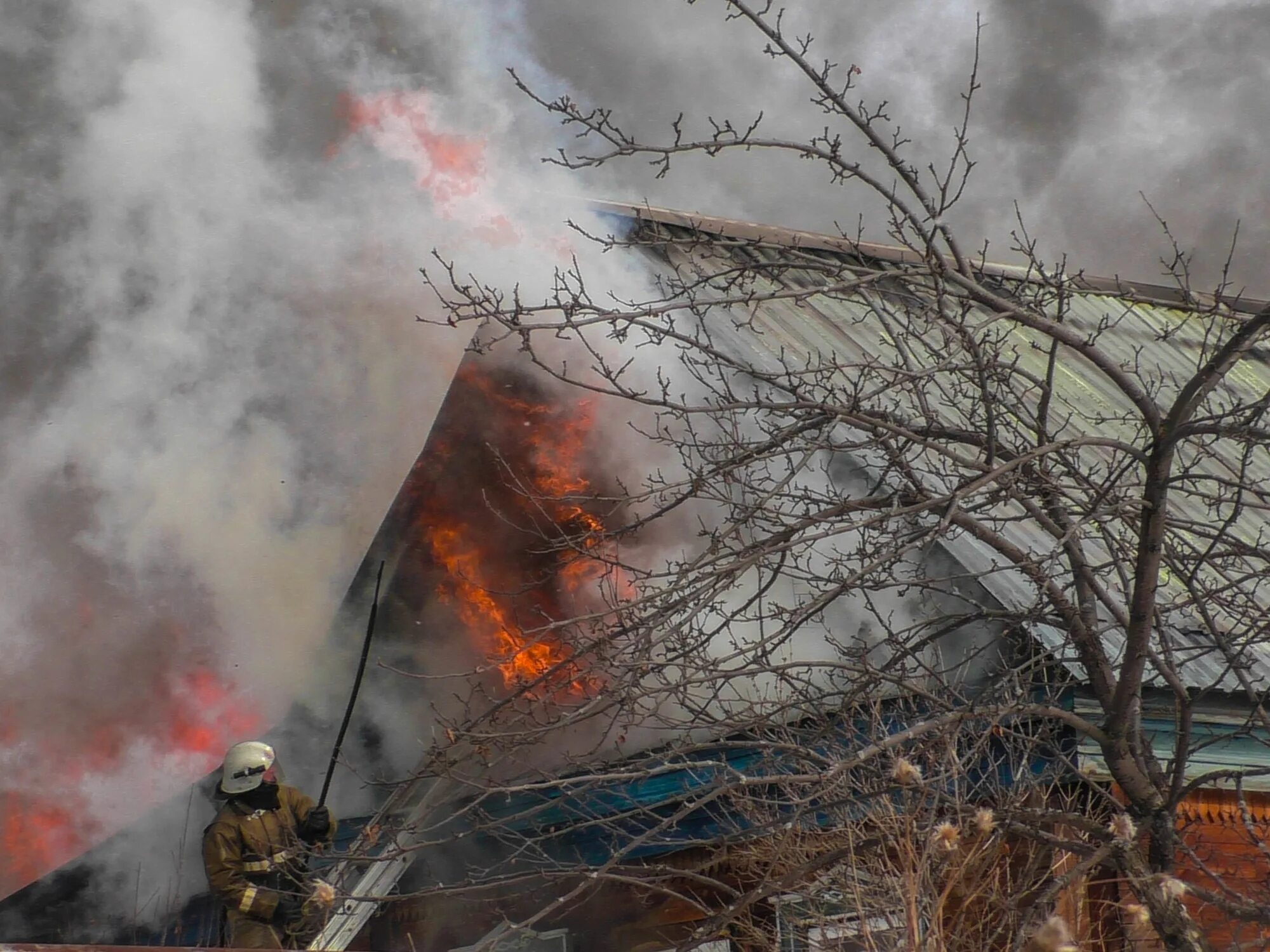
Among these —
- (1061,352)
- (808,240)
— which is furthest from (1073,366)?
(808,240)

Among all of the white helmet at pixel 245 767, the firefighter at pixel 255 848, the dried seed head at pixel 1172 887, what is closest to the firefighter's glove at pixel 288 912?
the firefighter at pixel 255 848

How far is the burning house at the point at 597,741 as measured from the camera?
5473 millimetres

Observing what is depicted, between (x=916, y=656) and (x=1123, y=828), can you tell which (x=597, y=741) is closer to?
(x=916, y=656)

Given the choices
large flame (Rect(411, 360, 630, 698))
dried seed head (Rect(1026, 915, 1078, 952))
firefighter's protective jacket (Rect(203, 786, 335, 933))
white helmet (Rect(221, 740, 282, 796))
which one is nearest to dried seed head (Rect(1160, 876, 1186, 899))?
dried seed head (Rect(1026, 915, 1078, 952))

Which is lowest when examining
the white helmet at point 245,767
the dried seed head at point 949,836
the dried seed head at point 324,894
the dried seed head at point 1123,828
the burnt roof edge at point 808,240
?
the dried seed head at point 949,836

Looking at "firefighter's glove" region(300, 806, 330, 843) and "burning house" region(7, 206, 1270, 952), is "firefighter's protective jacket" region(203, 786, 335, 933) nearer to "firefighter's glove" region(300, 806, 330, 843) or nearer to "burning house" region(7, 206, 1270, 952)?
"firefighter's glove" region(300, 806, 330, 843)

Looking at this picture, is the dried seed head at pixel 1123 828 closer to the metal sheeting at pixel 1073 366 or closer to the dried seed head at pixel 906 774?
the dried seed head at pixel 906 774

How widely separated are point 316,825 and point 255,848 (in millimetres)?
343

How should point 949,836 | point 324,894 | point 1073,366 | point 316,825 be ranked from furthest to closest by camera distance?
point 1073,366 < point 316,825 < point 324,894 < point 949,836

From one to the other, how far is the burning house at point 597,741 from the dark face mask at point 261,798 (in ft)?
1.87

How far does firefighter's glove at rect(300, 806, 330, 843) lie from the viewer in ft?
23.7

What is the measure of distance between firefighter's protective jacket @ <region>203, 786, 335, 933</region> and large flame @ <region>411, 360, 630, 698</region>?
272 cm

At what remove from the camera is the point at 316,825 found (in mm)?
7246

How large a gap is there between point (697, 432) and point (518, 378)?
1707 mm
